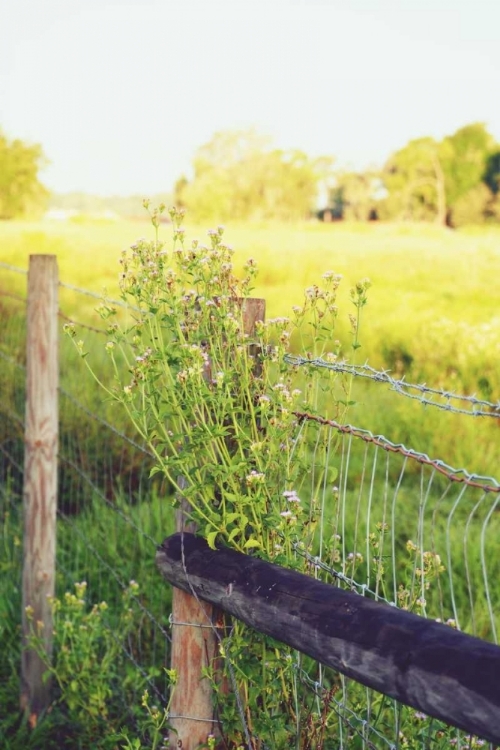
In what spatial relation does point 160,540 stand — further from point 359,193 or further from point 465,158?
point 465,158

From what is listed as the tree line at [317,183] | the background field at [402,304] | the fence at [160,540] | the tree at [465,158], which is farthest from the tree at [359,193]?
the fence at [160,540]

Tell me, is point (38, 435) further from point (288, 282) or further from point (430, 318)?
point (288, 282)

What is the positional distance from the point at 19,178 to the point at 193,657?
83365mm

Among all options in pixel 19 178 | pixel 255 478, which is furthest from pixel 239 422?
pixel 19 178

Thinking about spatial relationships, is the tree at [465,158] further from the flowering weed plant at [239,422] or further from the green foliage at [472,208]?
the flowering weed plant at [239,422]

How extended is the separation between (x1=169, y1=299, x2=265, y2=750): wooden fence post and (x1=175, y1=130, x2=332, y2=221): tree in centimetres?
8064

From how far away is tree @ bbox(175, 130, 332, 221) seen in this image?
3435 inches

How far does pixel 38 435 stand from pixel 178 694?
6.18ft

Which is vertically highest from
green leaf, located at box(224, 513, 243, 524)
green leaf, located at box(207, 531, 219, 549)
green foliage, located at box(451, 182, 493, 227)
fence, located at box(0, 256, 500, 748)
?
green foliage, located at box(451, 182, 493, 227)

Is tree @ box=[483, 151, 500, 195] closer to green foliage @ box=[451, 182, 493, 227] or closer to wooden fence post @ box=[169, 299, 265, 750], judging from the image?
green foliage @ box=[451, 182, 493, 227]

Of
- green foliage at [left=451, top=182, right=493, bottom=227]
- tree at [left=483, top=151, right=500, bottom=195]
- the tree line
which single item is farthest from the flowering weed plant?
tree at [left=483, top=151, right=500, bottom=195]

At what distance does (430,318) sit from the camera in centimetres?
1361

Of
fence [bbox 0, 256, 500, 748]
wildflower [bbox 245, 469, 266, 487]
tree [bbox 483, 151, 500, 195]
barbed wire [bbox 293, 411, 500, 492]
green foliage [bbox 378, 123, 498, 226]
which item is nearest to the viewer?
barbed wire [bbox 293, 411, 500, 492]

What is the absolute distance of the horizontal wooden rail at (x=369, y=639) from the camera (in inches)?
60.2
